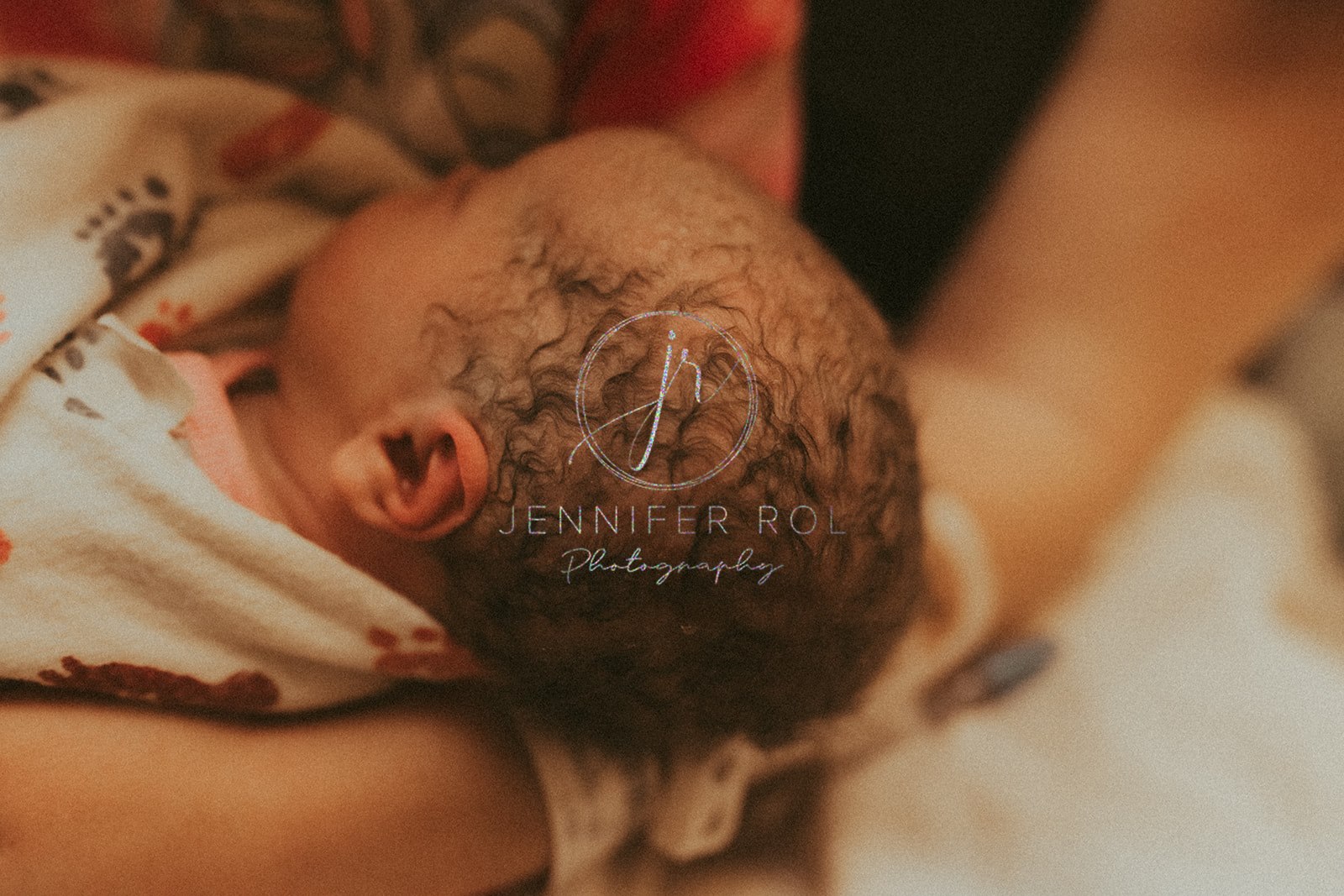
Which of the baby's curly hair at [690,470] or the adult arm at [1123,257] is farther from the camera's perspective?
the adult arm at [1123,257]

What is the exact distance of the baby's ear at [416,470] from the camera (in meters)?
0.45

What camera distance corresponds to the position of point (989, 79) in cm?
73

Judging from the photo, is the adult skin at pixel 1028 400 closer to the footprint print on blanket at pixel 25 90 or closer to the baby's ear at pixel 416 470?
the baby's ear at pixel 416 470

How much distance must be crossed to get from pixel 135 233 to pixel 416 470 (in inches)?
8.8

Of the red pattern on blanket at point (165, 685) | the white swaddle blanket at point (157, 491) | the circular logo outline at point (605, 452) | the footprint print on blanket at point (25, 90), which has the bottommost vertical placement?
the red pattern on blanket at point (165, 685)

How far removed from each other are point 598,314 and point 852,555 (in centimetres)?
17

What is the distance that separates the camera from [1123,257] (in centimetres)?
67

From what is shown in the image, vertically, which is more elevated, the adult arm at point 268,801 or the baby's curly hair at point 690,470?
the baby's curly hair at point 690,470

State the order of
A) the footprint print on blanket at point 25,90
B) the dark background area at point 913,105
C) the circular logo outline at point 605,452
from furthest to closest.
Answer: the dark background area at point 913,105 → the footprint print on blanket at point 25,90 → the circular logo outline at point 605,452

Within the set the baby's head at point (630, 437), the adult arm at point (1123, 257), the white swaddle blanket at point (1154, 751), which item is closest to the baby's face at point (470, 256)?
the baby's head at point (630, 437)

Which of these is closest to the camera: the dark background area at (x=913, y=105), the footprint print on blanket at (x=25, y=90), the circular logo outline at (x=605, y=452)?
the circular logo outline at (x=605, y=452)

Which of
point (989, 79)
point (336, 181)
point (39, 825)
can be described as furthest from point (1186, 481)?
point (39, 825)

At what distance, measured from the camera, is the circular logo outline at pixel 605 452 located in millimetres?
424

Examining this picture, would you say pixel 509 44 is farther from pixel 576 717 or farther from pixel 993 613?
pixel 993 613
